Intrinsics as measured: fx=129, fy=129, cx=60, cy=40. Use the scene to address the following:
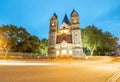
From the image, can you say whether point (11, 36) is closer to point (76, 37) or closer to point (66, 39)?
point (66, 39)

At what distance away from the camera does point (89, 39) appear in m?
43.5

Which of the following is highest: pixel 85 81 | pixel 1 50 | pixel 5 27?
pixel 5 27

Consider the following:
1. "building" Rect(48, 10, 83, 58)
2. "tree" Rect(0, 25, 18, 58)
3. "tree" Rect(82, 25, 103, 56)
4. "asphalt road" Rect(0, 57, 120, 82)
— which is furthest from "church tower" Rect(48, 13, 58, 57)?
"asphalt road" Rect(0, 57, 120, 82)

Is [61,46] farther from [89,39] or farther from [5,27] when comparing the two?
[5,27]

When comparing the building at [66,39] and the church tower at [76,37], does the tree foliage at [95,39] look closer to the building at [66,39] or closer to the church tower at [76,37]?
the church tower at [76,37]

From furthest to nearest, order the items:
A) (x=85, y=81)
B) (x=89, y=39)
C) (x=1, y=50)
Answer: (x=89, y=39) < (x=1, y=50) < (x=85, y=81)

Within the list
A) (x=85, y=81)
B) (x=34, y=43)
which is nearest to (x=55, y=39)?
(x=34, y=43)

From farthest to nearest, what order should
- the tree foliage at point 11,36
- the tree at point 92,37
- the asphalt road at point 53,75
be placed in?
the tree at point 92,37
the tree foliage at point 11,36
the asphalt road at point 53,75

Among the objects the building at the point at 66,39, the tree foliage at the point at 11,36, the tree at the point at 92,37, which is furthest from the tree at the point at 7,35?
the tree at the point at 92,37

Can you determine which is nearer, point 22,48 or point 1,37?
point 1,37

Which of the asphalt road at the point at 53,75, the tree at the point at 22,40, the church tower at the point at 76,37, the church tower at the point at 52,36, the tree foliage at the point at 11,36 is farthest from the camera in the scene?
the church tower at the point at 52,36

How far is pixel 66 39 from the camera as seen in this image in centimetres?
5547

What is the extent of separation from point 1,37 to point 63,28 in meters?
29.1

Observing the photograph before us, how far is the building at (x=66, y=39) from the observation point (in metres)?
51.7
